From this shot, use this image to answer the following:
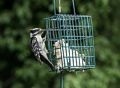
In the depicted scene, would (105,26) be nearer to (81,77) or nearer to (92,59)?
(81,77)

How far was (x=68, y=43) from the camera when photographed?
19.2ft

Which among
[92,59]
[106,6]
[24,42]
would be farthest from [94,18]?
[92,59]

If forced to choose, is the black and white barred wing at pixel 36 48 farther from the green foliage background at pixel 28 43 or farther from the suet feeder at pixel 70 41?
the green foliage background at pixel 28 43

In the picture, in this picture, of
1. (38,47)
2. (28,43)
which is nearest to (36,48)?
(38,47)

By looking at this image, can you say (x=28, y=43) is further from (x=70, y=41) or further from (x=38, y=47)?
(x=38, y=47)

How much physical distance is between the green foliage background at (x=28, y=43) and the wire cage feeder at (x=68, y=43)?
6.56 ft

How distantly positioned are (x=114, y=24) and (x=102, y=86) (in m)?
1.27

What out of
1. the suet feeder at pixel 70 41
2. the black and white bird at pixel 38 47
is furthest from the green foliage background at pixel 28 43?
→ the black and white bird at pixel 38 47

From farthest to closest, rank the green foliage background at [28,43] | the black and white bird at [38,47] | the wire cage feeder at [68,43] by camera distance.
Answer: the green foliage background at [28,43], the wire cage feeder at [68,43], the black and white bird at [38,47]

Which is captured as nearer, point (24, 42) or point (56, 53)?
point (56, 53)

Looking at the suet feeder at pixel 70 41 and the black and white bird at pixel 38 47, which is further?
the suet feeder at pixel 70 41

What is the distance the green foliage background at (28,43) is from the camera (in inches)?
322

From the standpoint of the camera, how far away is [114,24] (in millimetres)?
8859

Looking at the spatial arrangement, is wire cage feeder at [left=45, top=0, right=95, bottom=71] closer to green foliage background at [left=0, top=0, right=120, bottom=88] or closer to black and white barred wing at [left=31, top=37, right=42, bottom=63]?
black and white barred wing at [left=31, top=37, right=42, bottom=63]
